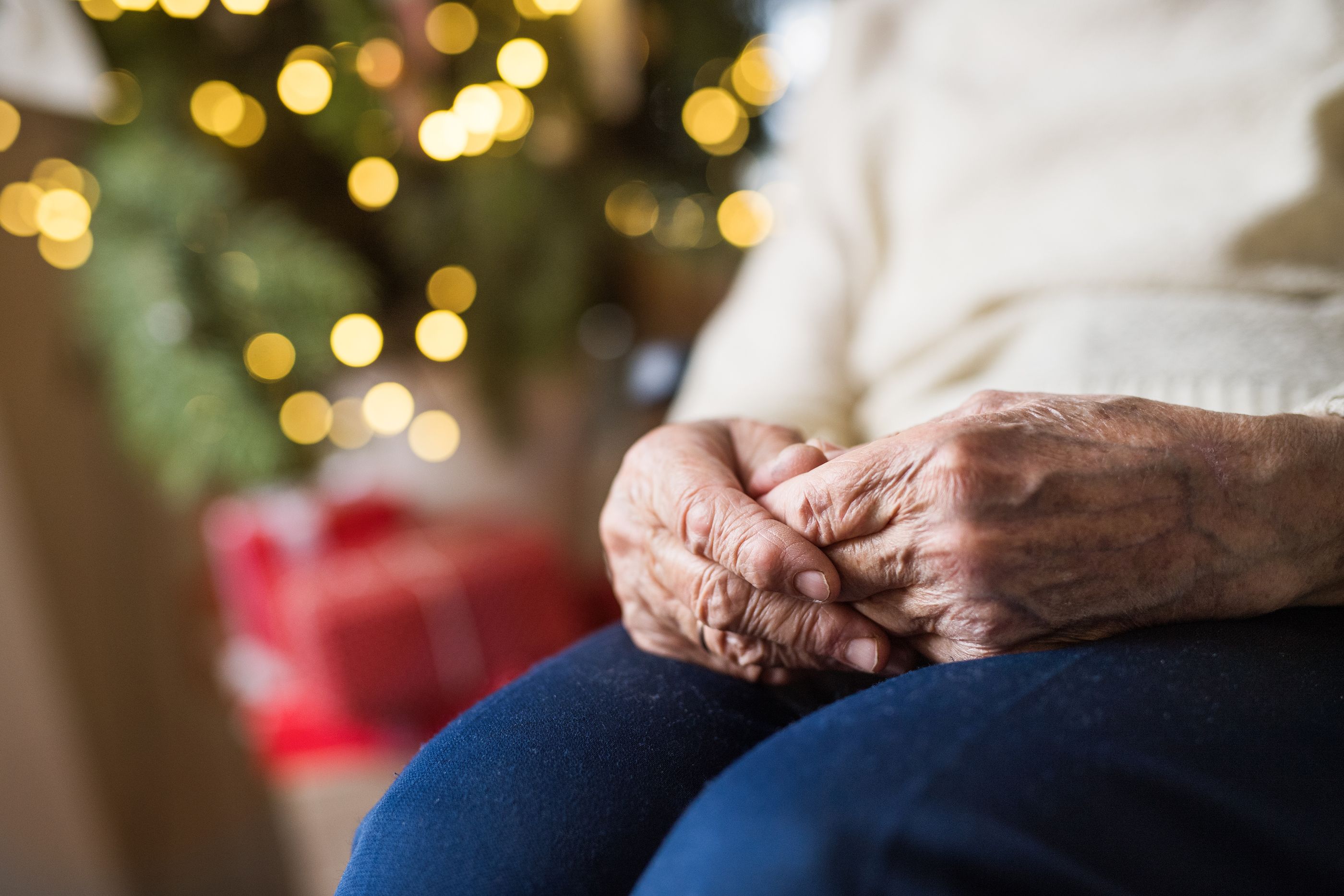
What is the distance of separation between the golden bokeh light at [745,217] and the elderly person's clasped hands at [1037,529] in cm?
99

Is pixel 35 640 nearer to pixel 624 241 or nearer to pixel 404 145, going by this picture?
pixel 404 145

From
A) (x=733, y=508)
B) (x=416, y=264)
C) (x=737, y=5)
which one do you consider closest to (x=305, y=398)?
(x=416, y=264)

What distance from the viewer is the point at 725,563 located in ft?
1.22

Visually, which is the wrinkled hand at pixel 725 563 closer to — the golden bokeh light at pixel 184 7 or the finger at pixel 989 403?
the finger at pixel 989 403

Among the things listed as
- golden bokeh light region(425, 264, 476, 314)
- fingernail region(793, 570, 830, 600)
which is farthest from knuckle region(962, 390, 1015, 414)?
golden bokeh light region(425, 264, 476, 314)

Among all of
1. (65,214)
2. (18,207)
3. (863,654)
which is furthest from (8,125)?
(863,654)

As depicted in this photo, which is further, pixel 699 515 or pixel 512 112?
pixel 512 112

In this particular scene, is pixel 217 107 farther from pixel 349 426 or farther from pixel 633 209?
pixel 633 209

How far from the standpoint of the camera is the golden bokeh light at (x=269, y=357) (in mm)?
919

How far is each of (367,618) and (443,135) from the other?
653 mm

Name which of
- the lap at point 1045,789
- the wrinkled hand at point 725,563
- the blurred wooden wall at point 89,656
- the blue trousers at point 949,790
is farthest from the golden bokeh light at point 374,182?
the lap at point 1045,789

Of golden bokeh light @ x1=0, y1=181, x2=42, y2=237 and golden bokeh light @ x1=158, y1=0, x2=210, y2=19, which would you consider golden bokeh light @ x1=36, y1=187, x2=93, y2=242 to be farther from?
golden bokeh light @ x1=158, y1=0, x2=210, y2=19

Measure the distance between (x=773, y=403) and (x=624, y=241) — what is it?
0.83 metres

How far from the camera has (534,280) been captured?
1173 millimetres
